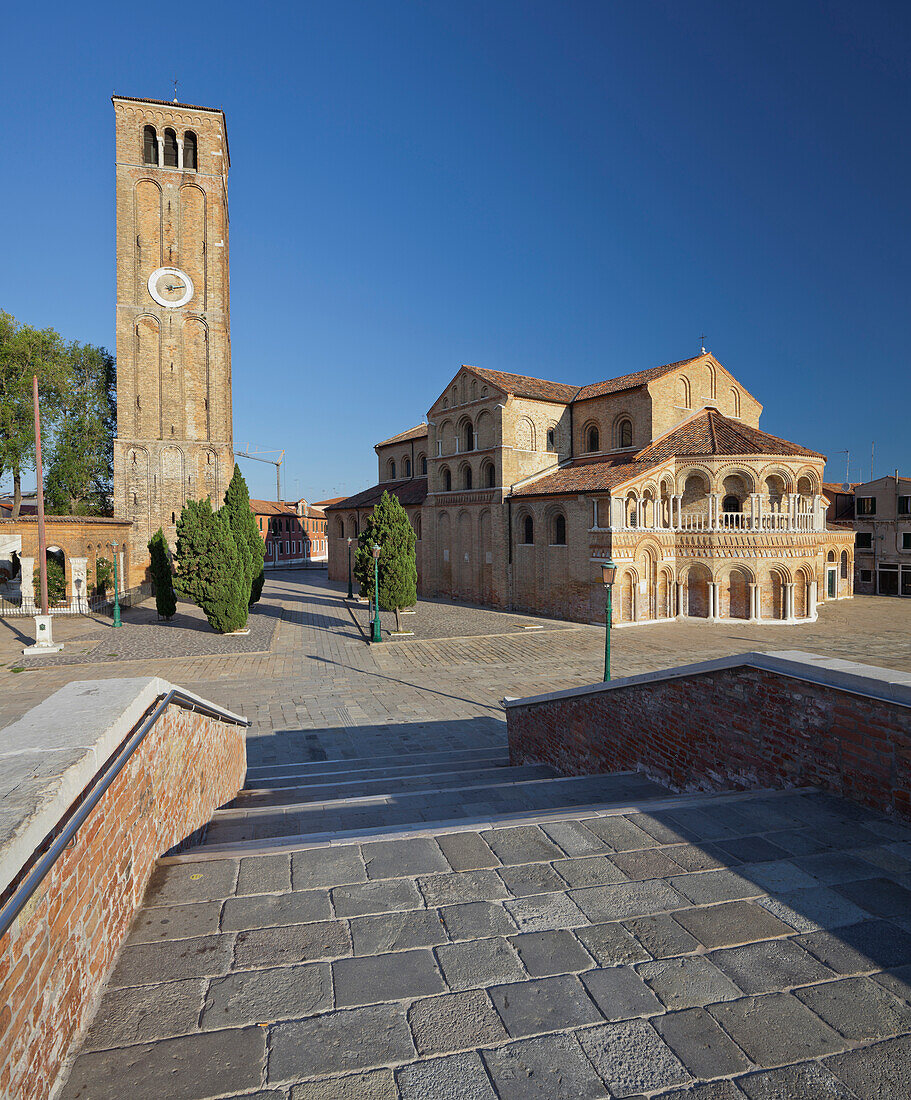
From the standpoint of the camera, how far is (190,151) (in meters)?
31.5

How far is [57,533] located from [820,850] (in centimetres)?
2882

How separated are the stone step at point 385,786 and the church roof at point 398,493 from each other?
25810 millimetres

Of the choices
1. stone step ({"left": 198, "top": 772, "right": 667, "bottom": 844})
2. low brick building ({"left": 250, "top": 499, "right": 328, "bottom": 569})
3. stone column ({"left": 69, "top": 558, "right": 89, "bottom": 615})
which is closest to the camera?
stone step ({"left": 198, "top": 772, "right": 667, "bottom": 844})

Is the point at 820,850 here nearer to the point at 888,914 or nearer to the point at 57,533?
the point at 888,914

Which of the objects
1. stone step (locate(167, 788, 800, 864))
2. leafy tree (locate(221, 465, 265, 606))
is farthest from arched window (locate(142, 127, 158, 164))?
stone step (locate(167, 788, 800, 864))

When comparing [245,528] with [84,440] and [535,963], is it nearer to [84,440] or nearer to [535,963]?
[84,440]

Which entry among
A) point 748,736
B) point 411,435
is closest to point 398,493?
point 411,435

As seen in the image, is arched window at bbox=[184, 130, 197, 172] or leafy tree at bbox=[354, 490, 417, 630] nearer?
leafy tree at bbox=[354, 490, 417, 630]

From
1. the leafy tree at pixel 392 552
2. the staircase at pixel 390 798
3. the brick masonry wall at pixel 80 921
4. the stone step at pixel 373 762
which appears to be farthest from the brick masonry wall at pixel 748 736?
the leafy tree at pixel 392 552

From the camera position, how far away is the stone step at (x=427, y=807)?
5246mm

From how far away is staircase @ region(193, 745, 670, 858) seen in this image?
4.24 m

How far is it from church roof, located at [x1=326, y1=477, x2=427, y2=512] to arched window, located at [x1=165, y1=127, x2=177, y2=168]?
19779mm

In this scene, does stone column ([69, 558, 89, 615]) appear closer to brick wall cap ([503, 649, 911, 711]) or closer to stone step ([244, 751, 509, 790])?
stone step ([244, 751, 509, 790])

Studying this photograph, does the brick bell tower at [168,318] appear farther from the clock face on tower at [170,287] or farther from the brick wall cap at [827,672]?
the brick wall cap at [827,672]
